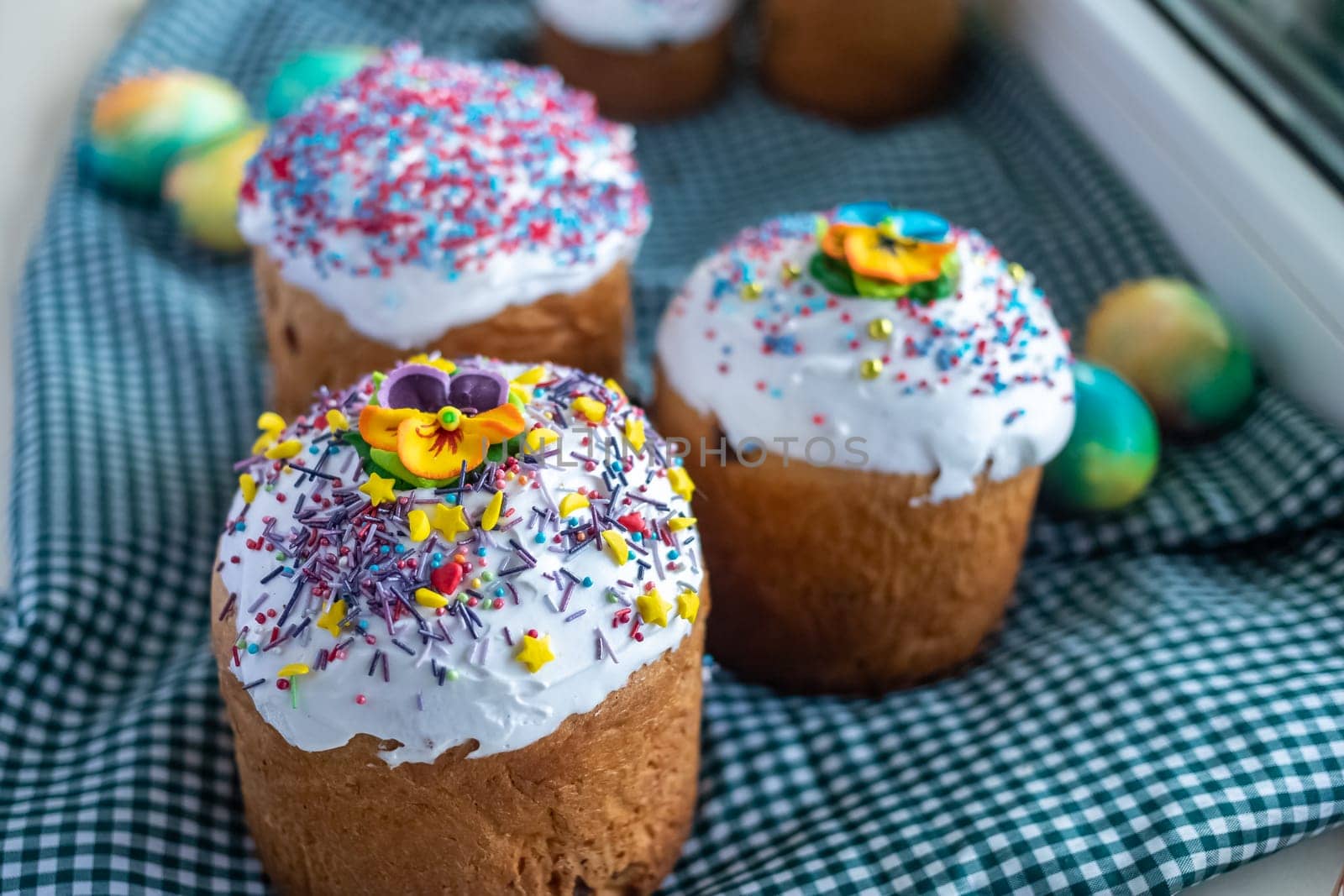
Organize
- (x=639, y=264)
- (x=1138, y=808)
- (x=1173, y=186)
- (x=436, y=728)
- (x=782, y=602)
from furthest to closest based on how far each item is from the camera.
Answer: (x=639, y=264) → (x=1173, y=186) → (x=782, y=602) → (x=1138, y=808) → (x=436, y=728)

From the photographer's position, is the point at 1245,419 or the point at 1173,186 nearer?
the point at 1245,419

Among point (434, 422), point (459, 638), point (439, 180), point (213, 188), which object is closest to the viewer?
point (459, 638)

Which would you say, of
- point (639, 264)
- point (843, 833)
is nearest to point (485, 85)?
point (639, 264)

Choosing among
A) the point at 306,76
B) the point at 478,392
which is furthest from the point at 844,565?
the point at 306,76

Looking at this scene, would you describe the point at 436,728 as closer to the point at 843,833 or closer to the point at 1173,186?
the point at 843,833

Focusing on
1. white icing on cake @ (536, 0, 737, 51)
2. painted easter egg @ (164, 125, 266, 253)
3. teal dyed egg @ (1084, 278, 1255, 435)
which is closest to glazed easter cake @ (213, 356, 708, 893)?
teal dyed egg @ (1084, 278, 1255, 435)

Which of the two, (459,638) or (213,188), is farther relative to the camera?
(213,188)

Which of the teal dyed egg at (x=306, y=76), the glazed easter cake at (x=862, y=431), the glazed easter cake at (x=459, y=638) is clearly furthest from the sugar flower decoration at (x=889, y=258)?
the teal dyed egg at (x=306, y=76)

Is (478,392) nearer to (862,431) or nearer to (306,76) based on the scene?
(862,431)
